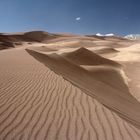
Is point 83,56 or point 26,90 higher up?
point 26,90

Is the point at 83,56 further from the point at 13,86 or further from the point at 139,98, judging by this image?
the point at 13,86

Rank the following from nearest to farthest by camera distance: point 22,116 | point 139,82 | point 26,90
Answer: point 22,116, point 26,90, point 139,82

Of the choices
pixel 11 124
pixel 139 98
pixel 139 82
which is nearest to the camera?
pixel 11 124

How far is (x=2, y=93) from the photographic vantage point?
704cm

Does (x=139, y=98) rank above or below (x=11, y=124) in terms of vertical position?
below

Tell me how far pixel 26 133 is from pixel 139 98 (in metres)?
8.24

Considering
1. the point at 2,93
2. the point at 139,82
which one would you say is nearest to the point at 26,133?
the point at 2,93

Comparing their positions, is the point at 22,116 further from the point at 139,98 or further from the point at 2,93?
the point at 139,98

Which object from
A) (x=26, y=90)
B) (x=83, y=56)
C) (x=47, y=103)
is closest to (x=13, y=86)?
(x=26, y=90)

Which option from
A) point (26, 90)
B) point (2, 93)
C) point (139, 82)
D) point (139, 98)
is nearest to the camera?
point (2, 93)

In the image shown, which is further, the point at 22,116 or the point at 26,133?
the point at 22,116

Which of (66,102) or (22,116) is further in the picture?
(66,102)

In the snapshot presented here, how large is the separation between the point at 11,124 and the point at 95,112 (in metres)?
1.87

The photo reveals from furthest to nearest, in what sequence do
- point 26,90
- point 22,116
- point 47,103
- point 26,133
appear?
point 26,90
point 47,103
point 22,116
point 26,133
